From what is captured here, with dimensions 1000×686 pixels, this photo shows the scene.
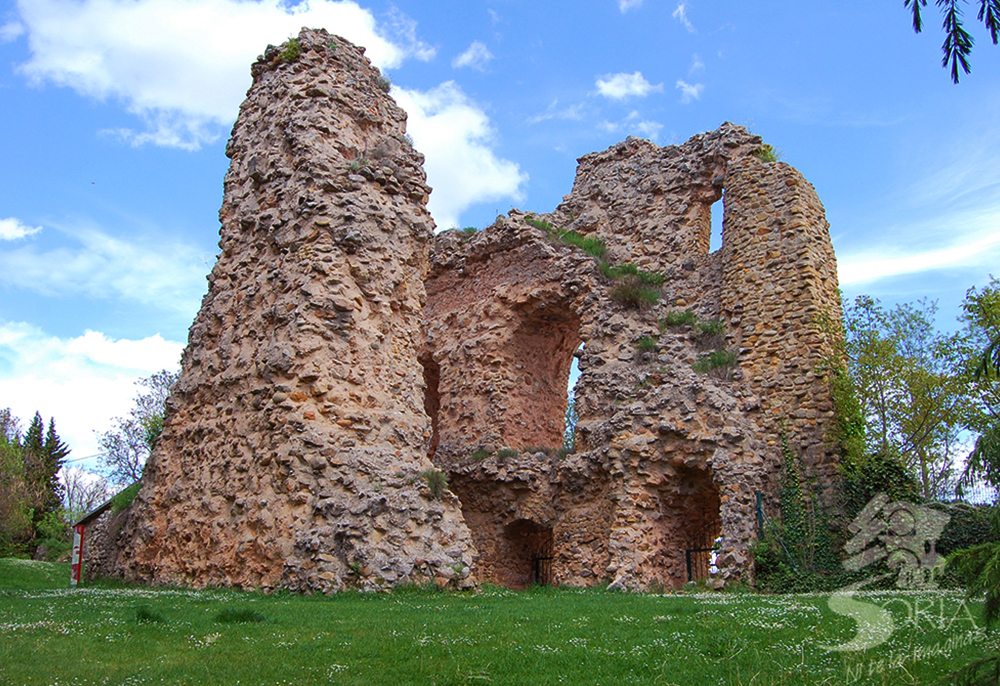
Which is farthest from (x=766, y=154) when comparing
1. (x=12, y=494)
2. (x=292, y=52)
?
(x=12, y=494)

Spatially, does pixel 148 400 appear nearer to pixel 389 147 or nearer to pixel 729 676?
pixel 389 147

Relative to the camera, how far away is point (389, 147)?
1362 cm

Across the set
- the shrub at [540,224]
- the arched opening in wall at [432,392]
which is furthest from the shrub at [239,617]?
the shrub at [540,224]

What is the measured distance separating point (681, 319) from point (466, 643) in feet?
41.7

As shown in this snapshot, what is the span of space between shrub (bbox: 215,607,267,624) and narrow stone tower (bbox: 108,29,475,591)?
2453mm

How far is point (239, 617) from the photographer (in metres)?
7.05

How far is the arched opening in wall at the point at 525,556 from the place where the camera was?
700 inches

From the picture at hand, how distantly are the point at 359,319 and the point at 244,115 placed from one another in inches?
226

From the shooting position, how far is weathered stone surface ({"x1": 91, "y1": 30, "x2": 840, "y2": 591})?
10.9m

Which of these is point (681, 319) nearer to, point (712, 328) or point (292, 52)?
point (712, 328)

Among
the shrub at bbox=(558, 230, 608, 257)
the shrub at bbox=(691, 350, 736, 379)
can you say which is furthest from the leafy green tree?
the shrub at bbox=(691, 350, 736, 379)

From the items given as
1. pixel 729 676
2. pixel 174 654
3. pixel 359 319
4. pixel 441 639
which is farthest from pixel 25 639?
pixel 359 319

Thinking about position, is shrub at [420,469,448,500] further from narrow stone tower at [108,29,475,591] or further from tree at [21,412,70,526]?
tree at [21,412,70,526]

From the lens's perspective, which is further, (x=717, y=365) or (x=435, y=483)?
(x=717, y=365)
